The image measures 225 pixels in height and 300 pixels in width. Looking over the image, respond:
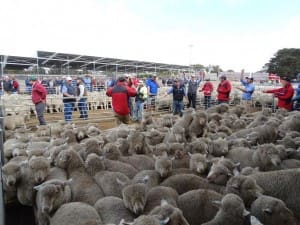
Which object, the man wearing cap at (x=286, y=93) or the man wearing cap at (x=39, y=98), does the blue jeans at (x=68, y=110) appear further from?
the man wearing cap at (x=286, y=93)

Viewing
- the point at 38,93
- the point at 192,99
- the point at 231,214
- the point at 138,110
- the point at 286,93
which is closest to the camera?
the point at 231,214

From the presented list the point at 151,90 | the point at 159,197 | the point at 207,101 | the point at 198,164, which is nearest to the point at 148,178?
the point at 159,197

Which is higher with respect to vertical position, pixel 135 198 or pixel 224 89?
pixel 224 89

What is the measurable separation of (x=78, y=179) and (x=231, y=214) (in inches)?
81.1

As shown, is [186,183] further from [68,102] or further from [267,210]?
[68,102]

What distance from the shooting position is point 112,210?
11.9 ft

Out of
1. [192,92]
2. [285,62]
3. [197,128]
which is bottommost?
[197,128]

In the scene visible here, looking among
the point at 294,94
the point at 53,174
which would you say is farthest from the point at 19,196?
the point at 294,94

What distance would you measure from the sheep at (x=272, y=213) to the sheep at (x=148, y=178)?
4.48ft

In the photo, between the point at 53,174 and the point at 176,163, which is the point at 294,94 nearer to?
the point at 176,163

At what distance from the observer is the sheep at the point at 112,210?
354 centimetres

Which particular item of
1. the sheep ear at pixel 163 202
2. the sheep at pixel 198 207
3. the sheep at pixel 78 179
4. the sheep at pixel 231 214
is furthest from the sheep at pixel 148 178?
the sheep at pixel 231 214

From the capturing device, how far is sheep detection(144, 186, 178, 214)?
3.70 meters

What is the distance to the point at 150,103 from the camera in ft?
59.8
